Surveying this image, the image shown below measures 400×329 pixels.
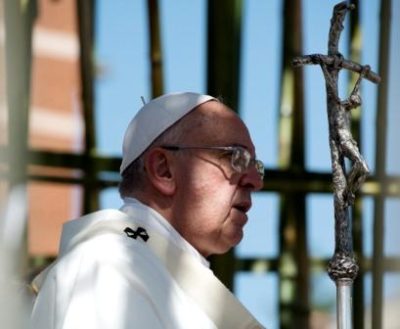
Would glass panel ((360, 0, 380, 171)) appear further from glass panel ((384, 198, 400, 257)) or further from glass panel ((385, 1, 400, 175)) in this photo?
glass panel ((384, 198, 400, 257))

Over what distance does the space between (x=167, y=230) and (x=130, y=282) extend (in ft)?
0.92

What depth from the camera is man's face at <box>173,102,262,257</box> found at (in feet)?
9.59

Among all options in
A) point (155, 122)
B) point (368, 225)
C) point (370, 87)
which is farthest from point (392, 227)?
point (155, 122)

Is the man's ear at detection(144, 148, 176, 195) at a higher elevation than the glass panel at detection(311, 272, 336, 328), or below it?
higher

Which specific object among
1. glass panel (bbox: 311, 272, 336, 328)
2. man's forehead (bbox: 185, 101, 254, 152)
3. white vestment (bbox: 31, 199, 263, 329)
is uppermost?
man's forehead (bbox: 185, 101, 254, 152)

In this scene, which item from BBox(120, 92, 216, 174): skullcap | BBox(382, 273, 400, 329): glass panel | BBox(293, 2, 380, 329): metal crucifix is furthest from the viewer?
BBox(382, 273, 400, 329): glass panel

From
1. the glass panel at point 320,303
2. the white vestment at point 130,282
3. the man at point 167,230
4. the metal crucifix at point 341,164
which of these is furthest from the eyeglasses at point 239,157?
the glass panel at point 320,303

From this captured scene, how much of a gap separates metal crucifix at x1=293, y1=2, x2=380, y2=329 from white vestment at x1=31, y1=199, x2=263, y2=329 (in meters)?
0.37

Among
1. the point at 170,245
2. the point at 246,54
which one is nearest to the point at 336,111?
the point at 170,245

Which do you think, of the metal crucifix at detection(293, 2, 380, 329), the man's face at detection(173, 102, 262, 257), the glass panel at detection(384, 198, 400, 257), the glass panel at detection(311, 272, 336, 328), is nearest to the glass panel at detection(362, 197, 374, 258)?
the glass panel at detection(384, 198, 400, 257)

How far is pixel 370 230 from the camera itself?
17.5 feet

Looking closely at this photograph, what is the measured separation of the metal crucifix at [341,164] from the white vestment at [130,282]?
1.22 ft

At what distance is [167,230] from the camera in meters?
2.96

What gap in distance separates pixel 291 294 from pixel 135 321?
8.72 ft
